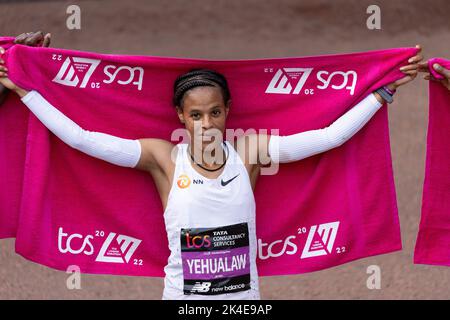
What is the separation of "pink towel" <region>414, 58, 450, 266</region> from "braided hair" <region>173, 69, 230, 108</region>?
3.78 ft

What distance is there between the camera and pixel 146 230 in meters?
4.21

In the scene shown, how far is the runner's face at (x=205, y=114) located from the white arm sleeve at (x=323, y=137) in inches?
12.8

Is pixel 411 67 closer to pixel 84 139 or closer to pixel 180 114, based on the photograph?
pixel 180 114

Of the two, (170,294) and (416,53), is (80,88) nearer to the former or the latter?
(170,294)

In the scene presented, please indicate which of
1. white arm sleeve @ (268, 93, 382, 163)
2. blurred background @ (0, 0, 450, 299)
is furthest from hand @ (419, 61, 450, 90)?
blurred background @ (0, 0, 450, 299)

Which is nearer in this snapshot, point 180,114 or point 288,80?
point 180,114

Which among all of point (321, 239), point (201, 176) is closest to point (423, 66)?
point (321, 239)

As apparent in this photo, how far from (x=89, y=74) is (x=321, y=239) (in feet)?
4.97

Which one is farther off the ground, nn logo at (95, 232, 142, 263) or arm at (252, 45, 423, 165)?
arm at (252, 45, 423, 165)

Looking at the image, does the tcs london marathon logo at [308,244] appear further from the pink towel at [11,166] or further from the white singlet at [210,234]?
the pink towel at [11,166]

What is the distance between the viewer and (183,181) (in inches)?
148

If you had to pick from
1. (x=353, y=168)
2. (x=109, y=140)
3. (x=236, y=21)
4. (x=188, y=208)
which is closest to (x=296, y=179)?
(x=353, y=168)

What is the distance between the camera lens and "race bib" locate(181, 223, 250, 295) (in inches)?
147

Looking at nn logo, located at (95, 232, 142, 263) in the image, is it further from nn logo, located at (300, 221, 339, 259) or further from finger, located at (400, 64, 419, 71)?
finger, located at (400, 64, 419, 71)
